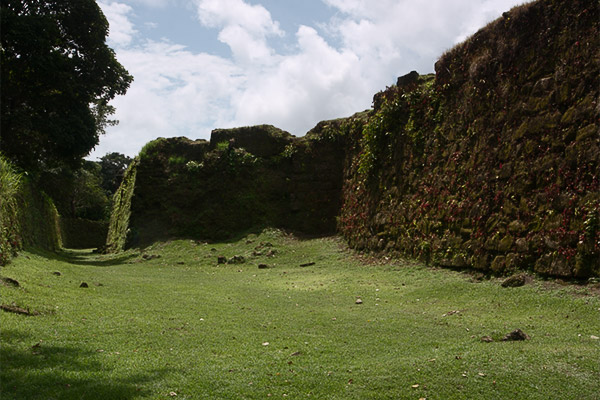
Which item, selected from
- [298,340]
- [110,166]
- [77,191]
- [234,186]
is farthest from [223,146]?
[110,166]

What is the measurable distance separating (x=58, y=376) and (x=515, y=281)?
7408 millimetres

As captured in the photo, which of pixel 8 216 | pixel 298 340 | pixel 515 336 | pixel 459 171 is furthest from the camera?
pixel 459 171

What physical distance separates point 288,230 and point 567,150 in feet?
41.2

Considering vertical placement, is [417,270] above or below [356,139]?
below

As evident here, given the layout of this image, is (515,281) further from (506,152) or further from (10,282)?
(10,282)

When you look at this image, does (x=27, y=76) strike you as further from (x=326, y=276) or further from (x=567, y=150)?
(x=567, y=150)

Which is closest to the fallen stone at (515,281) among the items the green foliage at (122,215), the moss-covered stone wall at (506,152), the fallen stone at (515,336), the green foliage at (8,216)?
the moss-covered stone wall at (506,152)

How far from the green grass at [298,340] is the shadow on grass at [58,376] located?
2 centimetres

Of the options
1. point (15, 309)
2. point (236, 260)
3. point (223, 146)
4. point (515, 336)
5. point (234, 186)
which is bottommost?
point (236, 260)

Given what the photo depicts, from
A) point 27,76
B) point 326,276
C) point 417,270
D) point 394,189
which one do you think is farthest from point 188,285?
point 27,76

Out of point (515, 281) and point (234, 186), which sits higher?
point (234, 186)

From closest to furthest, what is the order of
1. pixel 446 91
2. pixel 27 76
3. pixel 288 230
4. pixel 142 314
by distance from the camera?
1. pixel 142 314
2. pixel 446 91
3. pixel 27 76
4. pixel 288 230

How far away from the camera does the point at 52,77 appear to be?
17.5 meters

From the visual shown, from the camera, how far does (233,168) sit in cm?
2089
